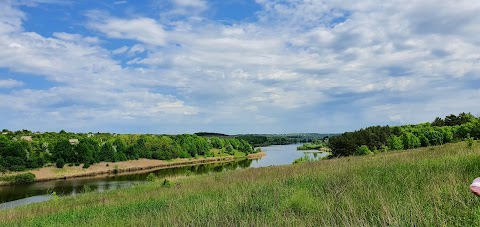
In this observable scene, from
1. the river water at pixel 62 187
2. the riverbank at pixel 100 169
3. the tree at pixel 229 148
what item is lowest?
the river water at pixel 62 187

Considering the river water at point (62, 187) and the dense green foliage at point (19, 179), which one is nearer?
the river water at point (62, 187)

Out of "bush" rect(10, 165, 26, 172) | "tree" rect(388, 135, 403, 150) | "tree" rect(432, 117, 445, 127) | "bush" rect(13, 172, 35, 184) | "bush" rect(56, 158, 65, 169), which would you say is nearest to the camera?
"bush" rect(13, 172, 35, 184)

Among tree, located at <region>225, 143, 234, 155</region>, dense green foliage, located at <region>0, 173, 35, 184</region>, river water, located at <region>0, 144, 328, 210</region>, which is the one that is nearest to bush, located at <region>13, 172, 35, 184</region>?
dense green foliage, located at <region>0, 173, 35, 184</region>

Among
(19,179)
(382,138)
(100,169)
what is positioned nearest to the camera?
(19,179)

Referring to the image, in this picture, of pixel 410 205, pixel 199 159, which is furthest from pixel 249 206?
pixel 199 159

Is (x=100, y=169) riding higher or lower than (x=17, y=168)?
lower

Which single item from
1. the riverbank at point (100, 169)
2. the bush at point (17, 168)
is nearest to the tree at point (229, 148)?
the riverbank at point (100, 169)

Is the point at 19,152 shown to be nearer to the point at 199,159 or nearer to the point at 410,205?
the point at 199,159

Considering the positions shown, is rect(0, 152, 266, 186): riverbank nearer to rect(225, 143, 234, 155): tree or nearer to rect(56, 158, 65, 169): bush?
rect(56, 158, 65, 169): bush

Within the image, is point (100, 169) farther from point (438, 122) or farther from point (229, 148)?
point (438, 122)

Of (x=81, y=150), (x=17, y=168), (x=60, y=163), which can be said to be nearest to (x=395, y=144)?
(x=60, y=163)

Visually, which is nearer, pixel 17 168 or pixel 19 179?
pixel 19 179

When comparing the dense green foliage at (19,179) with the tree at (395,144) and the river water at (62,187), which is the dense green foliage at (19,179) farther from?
the tree at (395,144)

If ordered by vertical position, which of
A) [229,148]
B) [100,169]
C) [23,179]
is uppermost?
[229,148]
